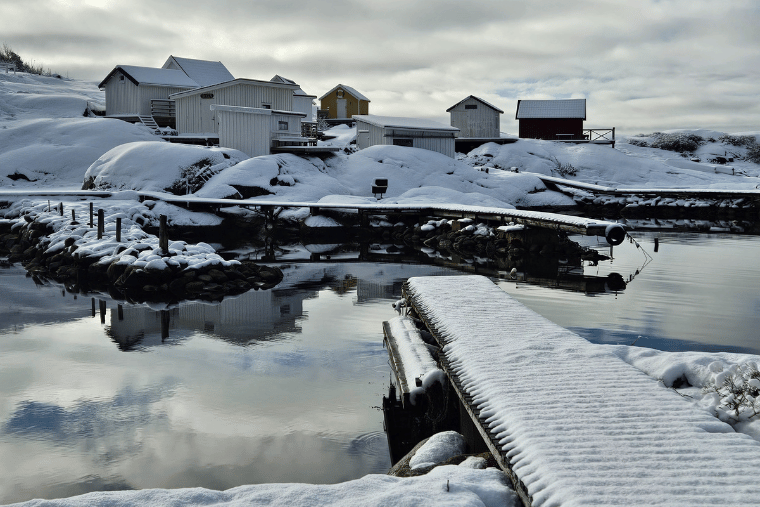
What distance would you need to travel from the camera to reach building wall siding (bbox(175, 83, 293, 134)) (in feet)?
151

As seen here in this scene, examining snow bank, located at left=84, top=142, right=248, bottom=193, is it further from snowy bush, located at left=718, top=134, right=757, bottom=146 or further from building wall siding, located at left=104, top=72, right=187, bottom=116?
snowy bush, located at left=718, top=134, right=757, bottom=146

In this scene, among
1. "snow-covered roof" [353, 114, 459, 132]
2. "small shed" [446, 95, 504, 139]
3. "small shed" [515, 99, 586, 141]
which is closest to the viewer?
"snow-covered roof" [353, 114, 459, 132]

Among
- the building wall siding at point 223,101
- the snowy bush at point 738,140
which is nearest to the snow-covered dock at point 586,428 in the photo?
the building wall siding at point 223,101

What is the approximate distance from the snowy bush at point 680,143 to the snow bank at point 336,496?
258ft

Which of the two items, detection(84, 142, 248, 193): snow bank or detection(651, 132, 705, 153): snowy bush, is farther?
detection(651, 132, 705, 153): snowy bush

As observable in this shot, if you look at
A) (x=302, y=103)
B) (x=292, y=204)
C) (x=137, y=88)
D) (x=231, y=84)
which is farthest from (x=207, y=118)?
(x=302, y=103)

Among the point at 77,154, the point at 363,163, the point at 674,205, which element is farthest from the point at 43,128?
the point at 674,205

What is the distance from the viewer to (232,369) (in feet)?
39.6

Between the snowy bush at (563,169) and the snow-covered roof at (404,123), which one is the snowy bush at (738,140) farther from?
the snow-covered roof at (404,123)

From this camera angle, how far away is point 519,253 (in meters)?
26.2

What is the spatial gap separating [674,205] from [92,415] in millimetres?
41886

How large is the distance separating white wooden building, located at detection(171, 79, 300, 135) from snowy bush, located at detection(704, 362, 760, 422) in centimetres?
4024

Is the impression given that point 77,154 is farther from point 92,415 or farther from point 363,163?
point 92,415

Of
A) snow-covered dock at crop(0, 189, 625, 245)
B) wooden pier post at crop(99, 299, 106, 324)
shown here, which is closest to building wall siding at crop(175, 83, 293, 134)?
snow-covered dock at crop(0, 189, 625, 245)
